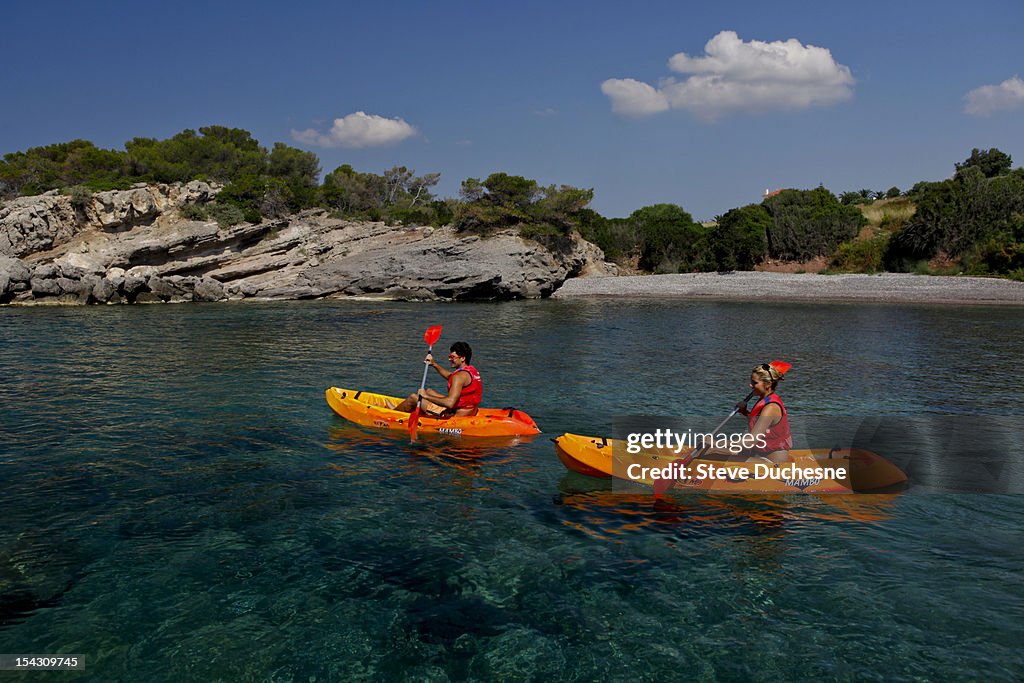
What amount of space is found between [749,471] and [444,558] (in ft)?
12.9

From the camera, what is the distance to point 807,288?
47.3 metres

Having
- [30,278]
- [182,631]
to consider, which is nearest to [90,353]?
[182,631]

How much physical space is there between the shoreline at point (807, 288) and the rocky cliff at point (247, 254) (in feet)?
16.7

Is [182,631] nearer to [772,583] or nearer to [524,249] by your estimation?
[772,583]

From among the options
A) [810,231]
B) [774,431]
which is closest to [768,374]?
[774,431]

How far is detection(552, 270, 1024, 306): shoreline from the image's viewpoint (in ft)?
135

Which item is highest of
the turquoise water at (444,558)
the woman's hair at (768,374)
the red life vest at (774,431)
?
the woman's hair at (768,374)

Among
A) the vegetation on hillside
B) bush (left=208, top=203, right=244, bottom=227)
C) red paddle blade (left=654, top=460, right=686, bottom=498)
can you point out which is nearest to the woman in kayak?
red paddle blade (left=654, top=460, right=686, bottom=498)

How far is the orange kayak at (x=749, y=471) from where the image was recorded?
8.30m

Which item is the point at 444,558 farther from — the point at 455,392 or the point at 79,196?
the point at 79,196

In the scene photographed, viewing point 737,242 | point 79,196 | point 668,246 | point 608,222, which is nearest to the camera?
point 79,196

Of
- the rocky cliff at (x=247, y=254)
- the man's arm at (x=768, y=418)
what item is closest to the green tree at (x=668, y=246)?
the rocky cliff at (x=247, y=254)

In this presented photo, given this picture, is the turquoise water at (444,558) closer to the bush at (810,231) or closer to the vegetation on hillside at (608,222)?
the vegetation on hillside at (608,222)

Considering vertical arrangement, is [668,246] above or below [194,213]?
below
